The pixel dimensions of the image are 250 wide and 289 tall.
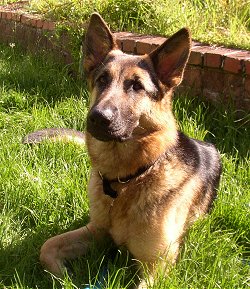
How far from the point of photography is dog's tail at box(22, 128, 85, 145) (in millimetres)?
3879

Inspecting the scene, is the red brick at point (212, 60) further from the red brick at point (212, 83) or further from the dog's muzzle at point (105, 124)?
the dog's muzzle at point (105, 124)

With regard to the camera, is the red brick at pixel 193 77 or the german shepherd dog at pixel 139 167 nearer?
the german shepherd dog at pixel 139 167

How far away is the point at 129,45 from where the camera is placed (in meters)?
5.03

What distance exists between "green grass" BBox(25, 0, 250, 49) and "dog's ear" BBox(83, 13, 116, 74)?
2.17m

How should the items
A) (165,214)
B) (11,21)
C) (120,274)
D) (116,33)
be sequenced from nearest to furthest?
(120,274) → (165,214) → (116,33) → (11,21)

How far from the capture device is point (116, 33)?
5.45 meters

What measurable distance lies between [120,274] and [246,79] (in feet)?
7.87

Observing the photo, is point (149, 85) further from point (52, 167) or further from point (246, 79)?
point (246, 79)

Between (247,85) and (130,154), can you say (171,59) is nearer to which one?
(130,154)

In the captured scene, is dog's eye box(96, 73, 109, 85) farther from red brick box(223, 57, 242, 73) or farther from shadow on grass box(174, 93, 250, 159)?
red brick box(223, 57, 242, 73)

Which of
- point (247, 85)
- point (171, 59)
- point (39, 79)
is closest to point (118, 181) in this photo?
point (171, 59)

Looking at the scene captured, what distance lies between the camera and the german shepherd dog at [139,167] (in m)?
2.69

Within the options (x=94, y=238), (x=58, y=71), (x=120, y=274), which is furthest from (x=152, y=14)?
(x=120, y=274)

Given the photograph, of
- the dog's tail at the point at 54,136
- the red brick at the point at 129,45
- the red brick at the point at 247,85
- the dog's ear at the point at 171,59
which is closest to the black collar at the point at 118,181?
the dog's ear at the point at 171,59
